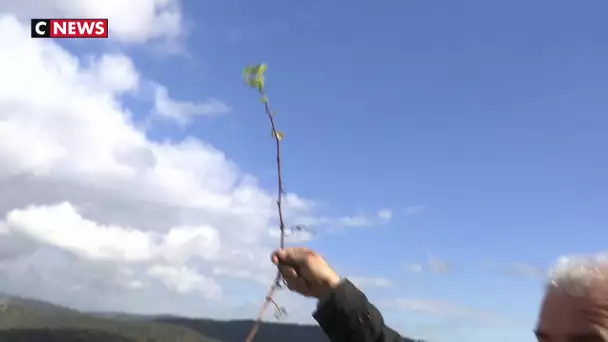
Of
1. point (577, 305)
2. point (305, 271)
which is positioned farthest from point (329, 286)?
point (577, 305)

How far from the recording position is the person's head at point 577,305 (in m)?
1.90

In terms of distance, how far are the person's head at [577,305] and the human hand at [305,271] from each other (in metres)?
0.79

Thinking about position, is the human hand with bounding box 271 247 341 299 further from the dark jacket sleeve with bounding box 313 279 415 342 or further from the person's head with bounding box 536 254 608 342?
the person's head with bounding box 536 254 608 342

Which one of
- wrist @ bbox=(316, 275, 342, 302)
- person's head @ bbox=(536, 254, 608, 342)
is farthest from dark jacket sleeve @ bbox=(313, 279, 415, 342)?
person's head @ bbox=(536, 254, 608, 342)

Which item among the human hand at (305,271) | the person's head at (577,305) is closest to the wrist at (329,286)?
the human hand at (305,271)

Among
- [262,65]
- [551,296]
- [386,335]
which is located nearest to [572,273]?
[551,296]

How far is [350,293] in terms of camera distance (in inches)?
103

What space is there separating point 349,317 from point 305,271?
246mm

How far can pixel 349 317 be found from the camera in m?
2.58

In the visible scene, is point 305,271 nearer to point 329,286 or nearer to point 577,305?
point 329,286

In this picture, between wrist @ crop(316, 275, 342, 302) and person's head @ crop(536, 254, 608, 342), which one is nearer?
person's head @ crop(536, 254, 608, 342)

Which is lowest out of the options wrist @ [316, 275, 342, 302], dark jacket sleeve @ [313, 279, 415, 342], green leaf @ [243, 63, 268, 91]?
dark jacket sleeve @ [313, 279, 415, 342]

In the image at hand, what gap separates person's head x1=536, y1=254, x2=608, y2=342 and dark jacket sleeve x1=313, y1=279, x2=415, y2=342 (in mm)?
711

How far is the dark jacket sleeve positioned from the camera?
258 centimetres
